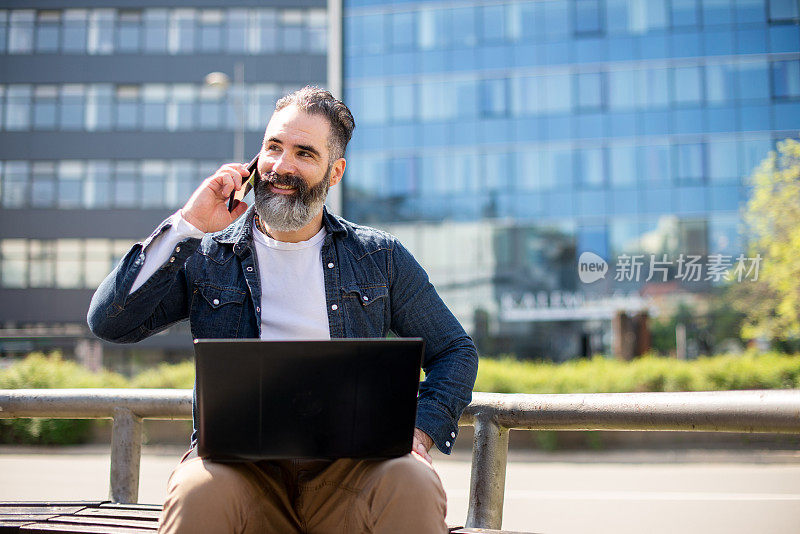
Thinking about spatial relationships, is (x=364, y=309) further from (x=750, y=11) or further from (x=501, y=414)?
(x=750, y=11)

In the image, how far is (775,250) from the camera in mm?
19375

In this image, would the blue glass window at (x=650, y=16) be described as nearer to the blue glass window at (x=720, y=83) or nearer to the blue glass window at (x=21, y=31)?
the blue glass window at (x=720, y=83)

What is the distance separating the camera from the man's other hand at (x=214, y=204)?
8.11ft

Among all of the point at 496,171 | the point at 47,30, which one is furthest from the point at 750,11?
the point at 47,30

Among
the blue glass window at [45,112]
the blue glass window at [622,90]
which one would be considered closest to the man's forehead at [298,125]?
the blue glass window at [622,90]

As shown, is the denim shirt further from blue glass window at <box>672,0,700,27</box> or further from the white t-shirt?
blue glass window at <box>672,0,700,27</box>

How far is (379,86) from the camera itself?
102 feet

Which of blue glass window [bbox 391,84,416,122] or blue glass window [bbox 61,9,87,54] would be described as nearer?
blue glass window [bbox 391,84,416,122]

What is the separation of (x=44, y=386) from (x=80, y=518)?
35.9ft

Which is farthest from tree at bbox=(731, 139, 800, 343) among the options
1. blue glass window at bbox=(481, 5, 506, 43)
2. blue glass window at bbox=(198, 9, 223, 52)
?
blue glass window at bbox=(198, 9, 223, 52)
